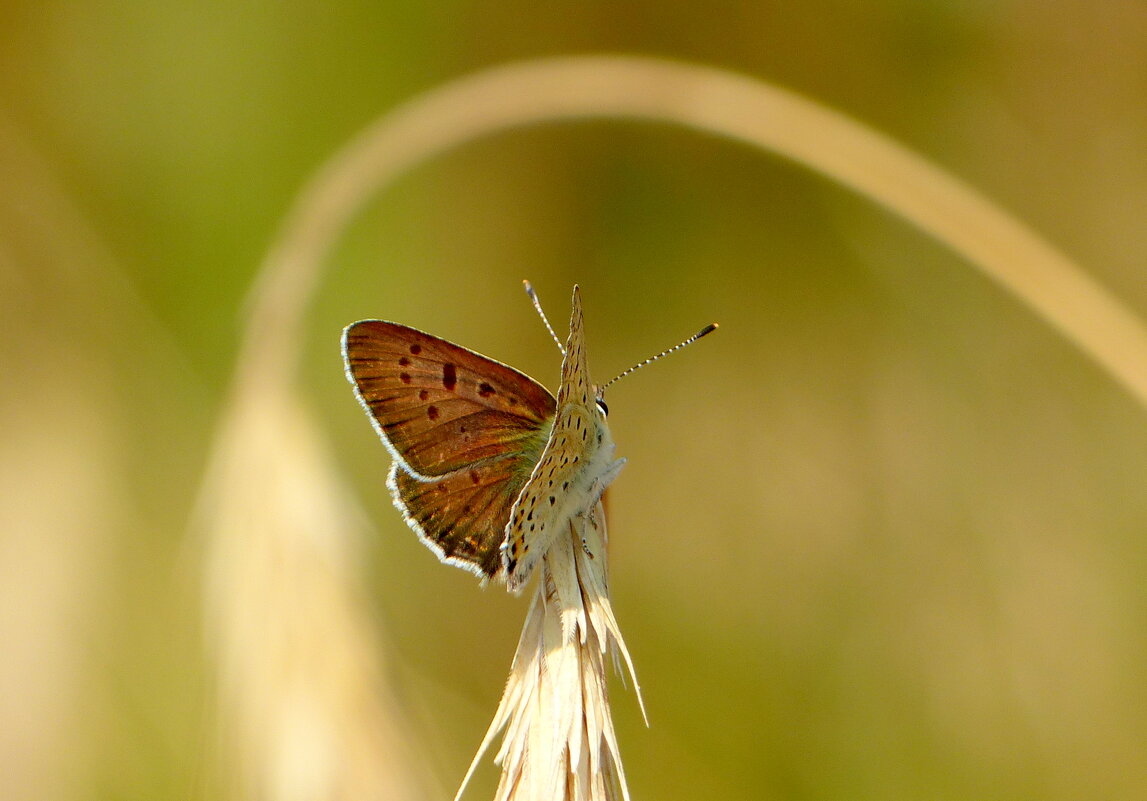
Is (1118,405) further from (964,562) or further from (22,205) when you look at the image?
(22,205)

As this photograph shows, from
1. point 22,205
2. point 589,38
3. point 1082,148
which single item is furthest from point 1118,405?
point 22,205

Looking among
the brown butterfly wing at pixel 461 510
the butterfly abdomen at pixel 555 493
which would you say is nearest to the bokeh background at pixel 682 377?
the brown butterfly wing at pixel 461 510

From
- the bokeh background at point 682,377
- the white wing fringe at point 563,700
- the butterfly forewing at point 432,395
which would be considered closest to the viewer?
the white wing fringe at point 563,700

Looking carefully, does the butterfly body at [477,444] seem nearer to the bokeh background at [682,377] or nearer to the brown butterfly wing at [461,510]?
the brown butterfly wing at [461,510]

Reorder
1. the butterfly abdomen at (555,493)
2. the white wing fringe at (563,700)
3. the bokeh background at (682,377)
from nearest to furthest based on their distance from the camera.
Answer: the white wing fringe at (563,700)
the butterfly abdomen at (555,493)
the bokeh background at (682,377)

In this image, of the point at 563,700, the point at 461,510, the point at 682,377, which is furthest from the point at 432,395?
the point at 682,377

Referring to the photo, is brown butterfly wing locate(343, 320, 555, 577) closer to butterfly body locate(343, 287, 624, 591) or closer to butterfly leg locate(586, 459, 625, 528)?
butterfly body locate(343, 287, 624, 591)

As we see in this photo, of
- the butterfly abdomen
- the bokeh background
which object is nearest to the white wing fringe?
the butterfly abdomen
